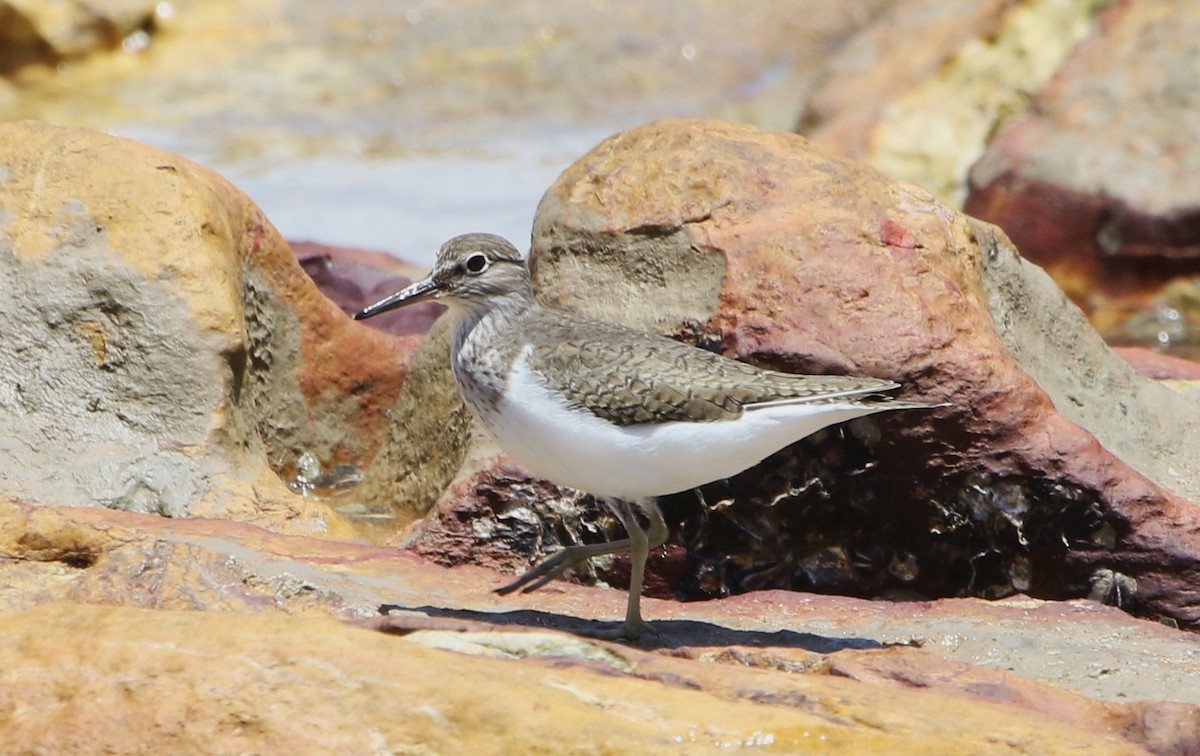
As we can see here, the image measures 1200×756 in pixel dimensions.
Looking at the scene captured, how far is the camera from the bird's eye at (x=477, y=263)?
622 centimetres

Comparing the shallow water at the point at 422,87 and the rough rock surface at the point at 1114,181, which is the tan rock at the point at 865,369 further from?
the shallow water at the point at 422,87

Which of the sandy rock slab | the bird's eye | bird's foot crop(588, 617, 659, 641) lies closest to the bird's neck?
the bird's eye

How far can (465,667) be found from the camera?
433 cm

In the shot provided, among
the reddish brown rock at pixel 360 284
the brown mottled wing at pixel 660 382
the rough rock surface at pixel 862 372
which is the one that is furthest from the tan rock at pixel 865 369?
the reddish brown rock at pixel 360 284

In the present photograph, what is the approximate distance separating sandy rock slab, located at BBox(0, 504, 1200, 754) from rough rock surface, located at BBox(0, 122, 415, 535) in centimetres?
92

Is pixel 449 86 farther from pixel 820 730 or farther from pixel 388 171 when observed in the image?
pixel 820 730

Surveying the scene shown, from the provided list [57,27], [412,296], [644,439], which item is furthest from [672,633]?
[57,27]

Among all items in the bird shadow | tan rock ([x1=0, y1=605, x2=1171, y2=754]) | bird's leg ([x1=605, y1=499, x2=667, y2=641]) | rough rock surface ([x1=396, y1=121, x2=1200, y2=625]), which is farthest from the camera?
rough rock surface ([x1=396, y1=121, x2=1200, y2=625])

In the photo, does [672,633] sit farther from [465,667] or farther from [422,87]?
[422,87]

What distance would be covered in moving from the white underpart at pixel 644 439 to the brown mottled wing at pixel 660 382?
4cm

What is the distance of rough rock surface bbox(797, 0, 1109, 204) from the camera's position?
13766mm

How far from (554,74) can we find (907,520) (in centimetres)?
1253

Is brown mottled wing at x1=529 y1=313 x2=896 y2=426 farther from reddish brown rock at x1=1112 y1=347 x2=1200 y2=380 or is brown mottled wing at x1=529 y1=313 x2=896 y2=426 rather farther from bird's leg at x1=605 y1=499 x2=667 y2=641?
reddish brown rock at x1=1112 y1=347 x2=1200 y2=380

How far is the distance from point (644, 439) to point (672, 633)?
728 millimetres
